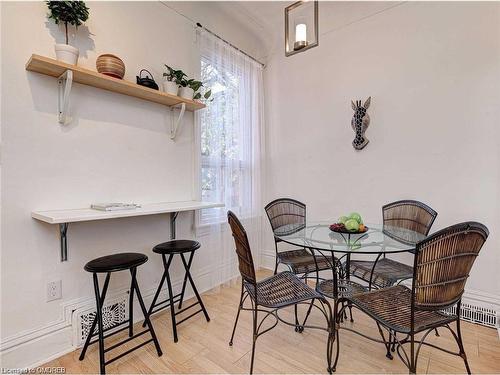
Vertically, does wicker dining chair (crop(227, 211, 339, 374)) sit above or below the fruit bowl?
below

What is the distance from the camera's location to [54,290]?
176 centimetres

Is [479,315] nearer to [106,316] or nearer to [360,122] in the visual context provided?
[360,122]

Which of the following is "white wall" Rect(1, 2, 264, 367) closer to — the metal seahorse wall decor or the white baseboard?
the white baseboard

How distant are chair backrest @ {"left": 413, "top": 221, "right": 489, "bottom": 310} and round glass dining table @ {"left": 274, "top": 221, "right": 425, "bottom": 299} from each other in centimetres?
27

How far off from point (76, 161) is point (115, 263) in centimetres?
80

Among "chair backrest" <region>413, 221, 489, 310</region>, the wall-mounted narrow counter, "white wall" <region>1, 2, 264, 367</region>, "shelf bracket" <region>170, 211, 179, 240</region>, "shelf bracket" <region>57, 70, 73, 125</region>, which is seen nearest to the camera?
"chair backrest" <region>413, 221, 489, 310</region>

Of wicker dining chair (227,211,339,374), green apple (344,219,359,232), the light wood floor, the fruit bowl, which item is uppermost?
green apple (344,219,359,232)

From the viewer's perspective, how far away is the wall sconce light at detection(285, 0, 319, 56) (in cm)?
154

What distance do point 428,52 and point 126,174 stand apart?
2.91 meters

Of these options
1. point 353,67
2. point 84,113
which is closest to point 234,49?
point 353,67

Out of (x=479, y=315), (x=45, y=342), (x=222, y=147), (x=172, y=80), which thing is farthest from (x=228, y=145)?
(x=479, y=315)

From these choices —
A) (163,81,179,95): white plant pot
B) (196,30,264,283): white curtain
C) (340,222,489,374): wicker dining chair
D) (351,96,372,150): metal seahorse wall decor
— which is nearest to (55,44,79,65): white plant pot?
(163,81,179,95): white plant pot

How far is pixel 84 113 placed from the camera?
1.90 meters

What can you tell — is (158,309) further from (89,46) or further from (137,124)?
(89,46)
